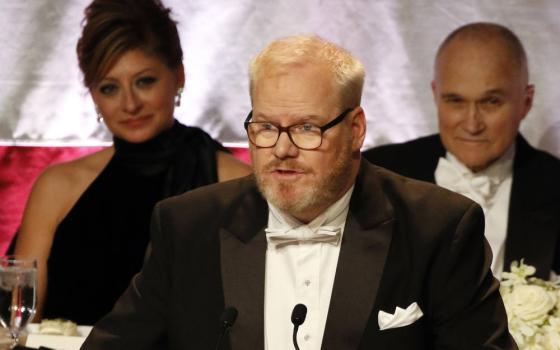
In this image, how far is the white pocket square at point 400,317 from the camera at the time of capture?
2.75m

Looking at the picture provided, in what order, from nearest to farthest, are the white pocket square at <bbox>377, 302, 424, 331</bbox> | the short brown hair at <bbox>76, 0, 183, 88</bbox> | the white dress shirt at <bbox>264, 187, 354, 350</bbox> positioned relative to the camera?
1. the white pocket square at <bbox>377, 302, 424, 331</bbox>
2. the white dress shirt at <bbox>264, 187, 354, 350</bbox>
3. the short brown hair at <bbox>76, 0, 183, 88</bbox>

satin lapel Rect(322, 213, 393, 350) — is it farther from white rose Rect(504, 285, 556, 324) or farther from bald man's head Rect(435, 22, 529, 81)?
bald man's head Rect(435, 22, 529, 81)

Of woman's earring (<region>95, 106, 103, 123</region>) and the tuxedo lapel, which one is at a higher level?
woman's earring (<region>95, 106, 103, 123</region>)

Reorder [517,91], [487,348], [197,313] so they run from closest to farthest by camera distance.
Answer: [487,348] < [197,313] < [517,91]

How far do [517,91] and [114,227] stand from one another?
1.65 metres

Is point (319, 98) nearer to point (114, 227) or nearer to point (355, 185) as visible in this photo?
point (355, 185)

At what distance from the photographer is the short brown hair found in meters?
4.36

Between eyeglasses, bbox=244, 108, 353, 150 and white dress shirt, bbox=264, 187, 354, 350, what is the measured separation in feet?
0.71

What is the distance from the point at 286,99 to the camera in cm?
279

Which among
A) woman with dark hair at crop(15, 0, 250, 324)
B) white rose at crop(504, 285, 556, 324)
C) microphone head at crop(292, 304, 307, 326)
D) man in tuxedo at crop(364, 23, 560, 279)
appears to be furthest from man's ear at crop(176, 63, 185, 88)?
microphone head at crop(292, 304, 307, 326)

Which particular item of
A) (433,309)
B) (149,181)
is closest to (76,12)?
(149,181)

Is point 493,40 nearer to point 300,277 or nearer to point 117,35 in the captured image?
point 117,35

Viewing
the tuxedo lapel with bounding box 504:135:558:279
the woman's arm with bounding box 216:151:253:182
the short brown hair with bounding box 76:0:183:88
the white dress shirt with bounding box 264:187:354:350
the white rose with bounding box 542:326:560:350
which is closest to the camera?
the white dress shirt with bounding box 264:187:354:350

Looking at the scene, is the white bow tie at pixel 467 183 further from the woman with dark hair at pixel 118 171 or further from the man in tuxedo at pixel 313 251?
the man in tuxedo at pixel 313 251
